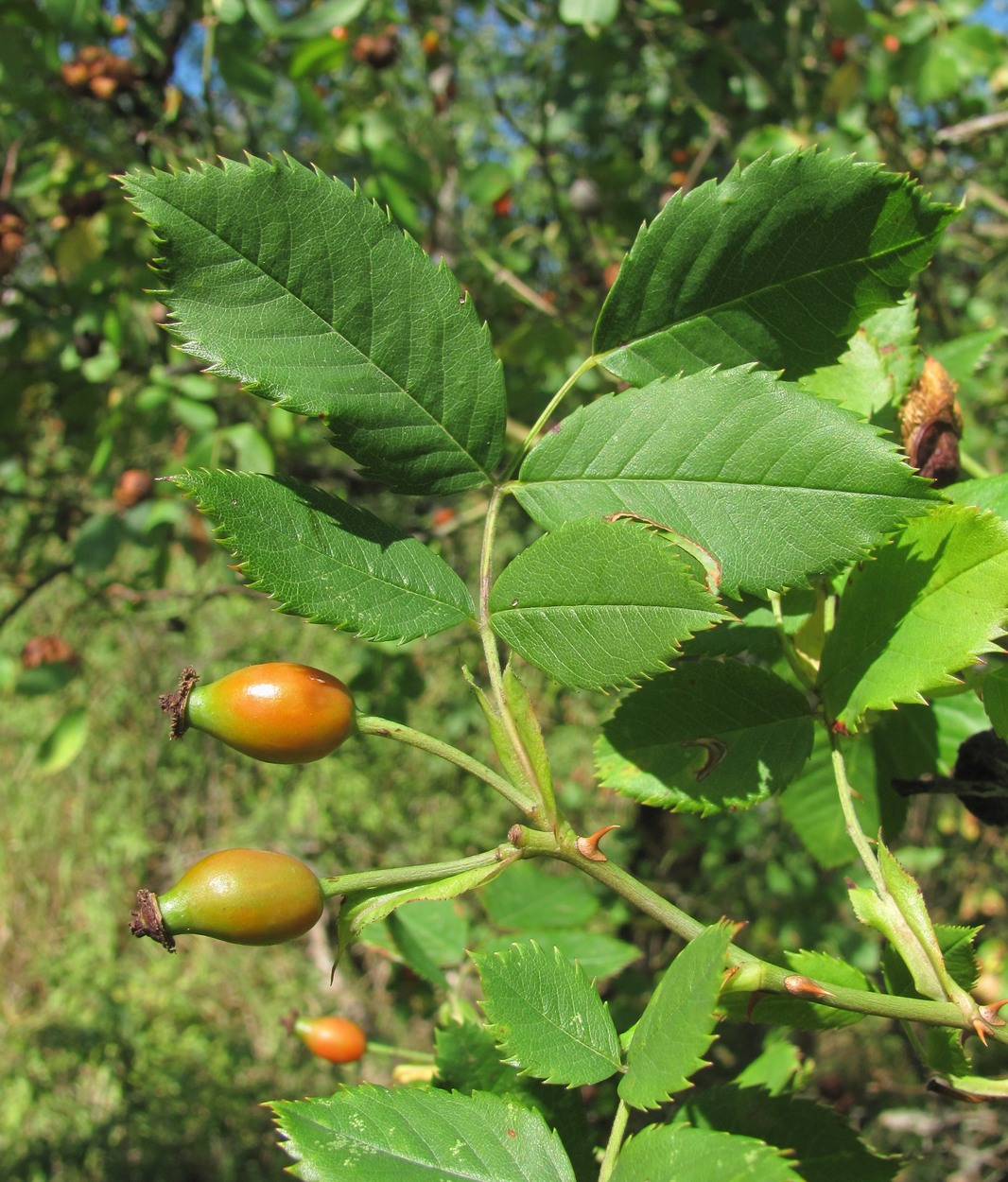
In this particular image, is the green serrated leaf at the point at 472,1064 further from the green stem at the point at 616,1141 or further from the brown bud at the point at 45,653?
the brown bud at the point at 45,653

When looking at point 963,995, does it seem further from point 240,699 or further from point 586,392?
point 586,392

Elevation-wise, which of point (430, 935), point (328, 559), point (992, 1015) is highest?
point (328, 559)

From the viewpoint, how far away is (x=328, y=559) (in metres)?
0.66

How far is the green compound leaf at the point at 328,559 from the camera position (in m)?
0.63

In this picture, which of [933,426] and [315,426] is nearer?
[933,426]

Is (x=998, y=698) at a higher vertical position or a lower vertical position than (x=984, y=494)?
lower

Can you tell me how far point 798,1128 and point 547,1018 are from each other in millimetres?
296

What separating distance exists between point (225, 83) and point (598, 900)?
184cm

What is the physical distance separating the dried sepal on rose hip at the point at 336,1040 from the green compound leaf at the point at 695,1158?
22.8 inches

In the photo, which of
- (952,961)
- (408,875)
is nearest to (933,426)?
(952,961)

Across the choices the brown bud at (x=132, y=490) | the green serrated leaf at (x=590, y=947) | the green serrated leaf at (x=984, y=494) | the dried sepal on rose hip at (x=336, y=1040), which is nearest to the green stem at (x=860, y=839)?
the green serrated leaf at (x=984, y=494)

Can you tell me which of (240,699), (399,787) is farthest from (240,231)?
(399,787)

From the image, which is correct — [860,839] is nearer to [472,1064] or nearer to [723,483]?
[723,483]

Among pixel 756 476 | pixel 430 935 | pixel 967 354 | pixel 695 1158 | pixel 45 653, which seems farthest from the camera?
pixel 45 653
